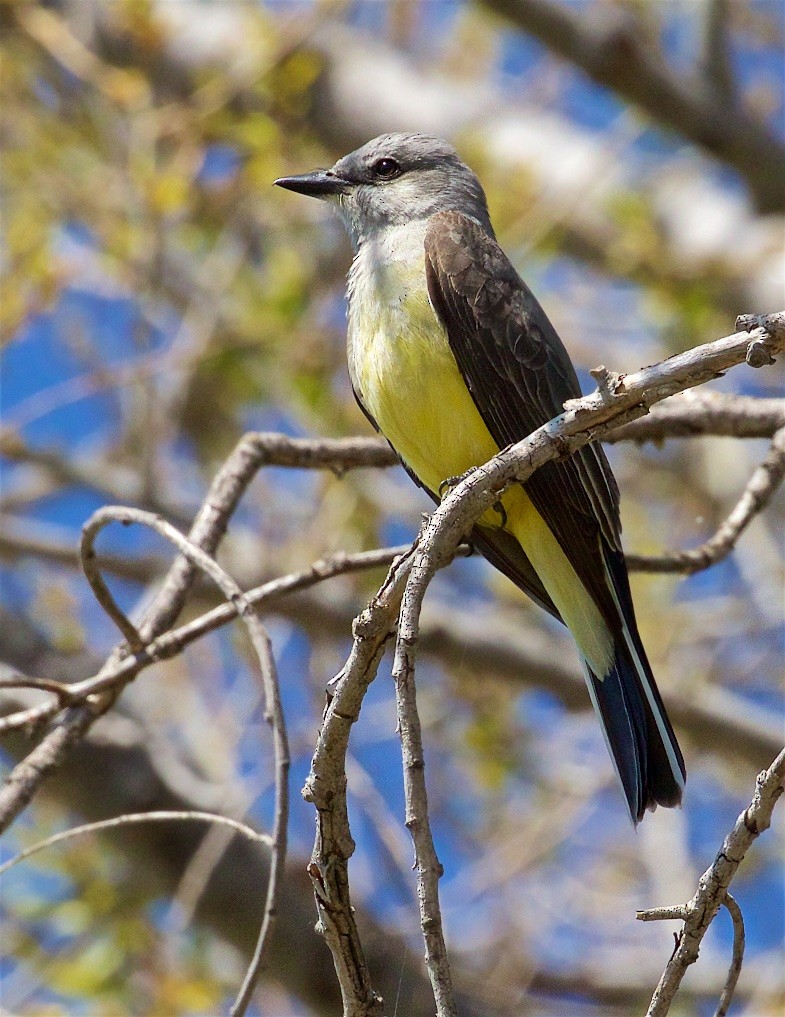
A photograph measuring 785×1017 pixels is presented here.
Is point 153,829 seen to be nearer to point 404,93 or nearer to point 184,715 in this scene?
point 184,715

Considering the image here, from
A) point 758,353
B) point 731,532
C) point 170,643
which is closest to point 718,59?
point 731,532

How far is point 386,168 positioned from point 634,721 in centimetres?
241

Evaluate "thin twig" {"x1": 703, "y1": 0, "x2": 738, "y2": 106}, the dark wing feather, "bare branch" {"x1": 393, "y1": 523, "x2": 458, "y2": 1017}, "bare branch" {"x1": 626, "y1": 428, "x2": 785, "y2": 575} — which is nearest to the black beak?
the dark wing feather

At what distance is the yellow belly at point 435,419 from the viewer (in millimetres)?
3801

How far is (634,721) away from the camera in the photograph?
3.59 meters

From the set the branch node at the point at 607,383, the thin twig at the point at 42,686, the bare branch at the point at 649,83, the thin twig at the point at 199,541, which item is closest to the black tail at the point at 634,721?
the thin twig at the point at 199,541

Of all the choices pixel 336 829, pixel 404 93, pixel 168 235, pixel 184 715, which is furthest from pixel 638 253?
pixel 336 829

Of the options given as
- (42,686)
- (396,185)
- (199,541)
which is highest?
(396,185)

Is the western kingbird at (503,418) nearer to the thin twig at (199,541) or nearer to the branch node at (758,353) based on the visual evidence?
the thin twig at (199,541)

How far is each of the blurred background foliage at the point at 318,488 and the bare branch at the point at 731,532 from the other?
28.3 inches

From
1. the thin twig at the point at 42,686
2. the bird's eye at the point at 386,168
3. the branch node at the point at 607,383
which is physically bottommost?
the thin twig at the point at 42,686

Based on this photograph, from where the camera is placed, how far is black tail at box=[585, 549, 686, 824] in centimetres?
339

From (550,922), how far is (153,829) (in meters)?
2.47

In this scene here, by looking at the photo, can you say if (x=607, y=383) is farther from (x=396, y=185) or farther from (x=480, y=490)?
(x=396, y=185)
